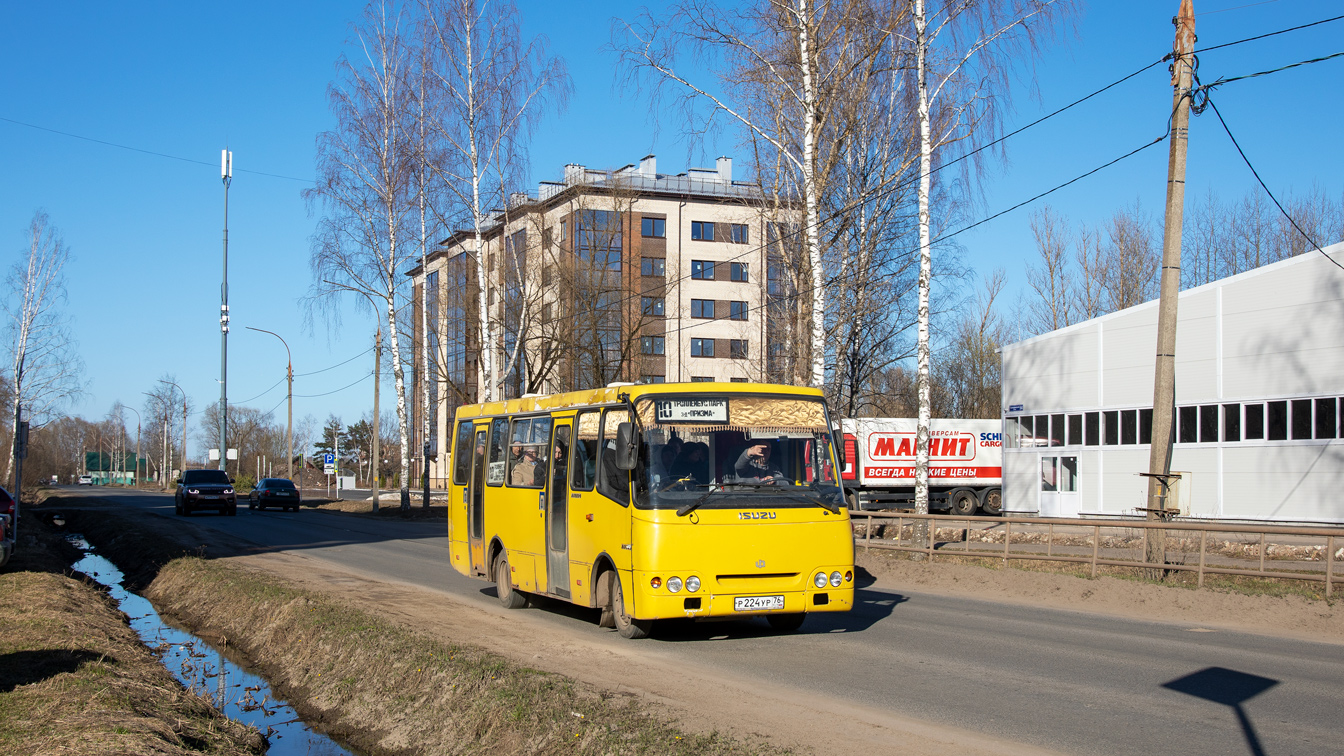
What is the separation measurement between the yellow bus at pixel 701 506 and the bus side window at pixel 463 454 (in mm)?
4048

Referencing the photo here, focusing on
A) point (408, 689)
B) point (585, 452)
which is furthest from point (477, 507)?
point (408, 689)

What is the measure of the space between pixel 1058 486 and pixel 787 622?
79.1 feet

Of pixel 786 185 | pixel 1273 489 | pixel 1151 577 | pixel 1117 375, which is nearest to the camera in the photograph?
pixel 1151 577

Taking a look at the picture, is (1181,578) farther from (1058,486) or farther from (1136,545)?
(1058,486)

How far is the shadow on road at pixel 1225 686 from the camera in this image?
27.0ft

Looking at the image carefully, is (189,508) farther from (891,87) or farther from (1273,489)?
(1273,489)

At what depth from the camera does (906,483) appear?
4047 centimetres

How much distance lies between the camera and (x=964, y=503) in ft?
138

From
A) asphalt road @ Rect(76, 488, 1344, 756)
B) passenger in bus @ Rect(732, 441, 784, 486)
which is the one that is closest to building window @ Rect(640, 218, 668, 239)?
asphalt road @ Rect(76, 488, 1344, 756)

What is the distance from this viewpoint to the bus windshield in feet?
35.6

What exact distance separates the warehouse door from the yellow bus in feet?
76.1

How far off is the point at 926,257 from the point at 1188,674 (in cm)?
1418

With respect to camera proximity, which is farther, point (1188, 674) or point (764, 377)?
point (764, 377)

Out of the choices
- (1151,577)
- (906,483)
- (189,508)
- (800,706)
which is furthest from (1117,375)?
(189,508)
